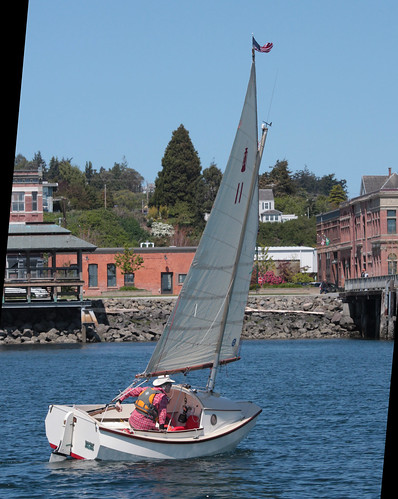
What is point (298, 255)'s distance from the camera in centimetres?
10931

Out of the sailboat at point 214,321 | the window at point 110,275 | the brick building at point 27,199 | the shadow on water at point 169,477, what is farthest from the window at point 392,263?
the shadow on water at point 169,477

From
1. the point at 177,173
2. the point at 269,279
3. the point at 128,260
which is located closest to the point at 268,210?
the point at 177,173

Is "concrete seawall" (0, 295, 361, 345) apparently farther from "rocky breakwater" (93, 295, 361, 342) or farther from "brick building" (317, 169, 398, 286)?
"brick building" (317, 169, 398, 286)

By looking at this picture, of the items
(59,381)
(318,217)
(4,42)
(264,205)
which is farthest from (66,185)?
(4,42)

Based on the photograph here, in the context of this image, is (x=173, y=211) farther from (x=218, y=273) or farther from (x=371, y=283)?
(x=218, y=273)

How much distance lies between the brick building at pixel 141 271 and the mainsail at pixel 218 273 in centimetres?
6200

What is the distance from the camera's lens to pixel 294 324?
221 ft

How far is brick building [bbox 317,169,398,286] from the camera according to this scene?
84.8 meters

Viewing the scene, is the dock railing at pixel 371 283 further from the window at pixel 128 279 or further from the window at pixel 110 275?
the window at pixel 110 275

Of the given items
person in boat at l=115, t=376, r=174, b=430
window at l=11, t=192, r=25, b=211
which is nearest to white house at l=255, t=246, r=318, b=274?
window at l=11, t=192, r=25, b=211

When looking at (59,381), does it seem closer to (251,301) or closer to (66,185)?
(251,301)

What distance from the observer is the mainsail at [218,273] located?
18.8 m

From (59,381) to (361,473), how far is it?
2130 centimetres

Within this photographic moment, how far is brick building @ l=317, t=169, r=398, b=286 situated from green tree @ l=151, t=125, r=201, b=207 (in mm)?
22280
